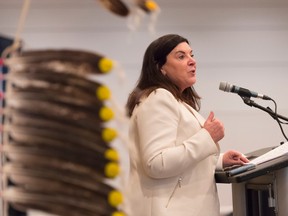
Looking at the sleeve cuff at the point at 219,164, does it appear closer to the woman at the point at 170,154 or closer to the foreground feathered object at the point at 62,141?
the woman at the point at 170,154

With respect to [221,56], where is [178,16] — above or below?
above

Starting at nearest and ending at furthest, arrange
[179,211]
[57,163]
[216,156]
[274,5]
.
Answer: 1. [57,163]
2. [179,211]
3. [216,156]
4. [274,5]

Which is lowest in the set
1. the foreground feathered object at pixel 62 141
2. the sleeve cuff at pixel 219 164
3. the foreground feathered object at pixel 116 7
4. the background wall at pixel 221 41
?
the foreground feathered object at pixel 62 141

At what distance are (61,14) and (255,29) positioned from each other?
140cm

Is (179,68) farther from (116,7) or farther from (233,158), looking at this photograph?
(116,7)

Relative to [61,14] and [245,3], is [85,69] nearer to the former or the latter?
[61,14]

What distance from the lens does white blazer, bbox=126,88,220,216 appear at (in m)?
1.62

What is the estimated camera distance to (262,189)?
1.87m

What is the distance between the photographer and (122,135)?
0.40 m

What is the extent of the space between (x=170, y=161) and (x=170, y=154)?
2cm

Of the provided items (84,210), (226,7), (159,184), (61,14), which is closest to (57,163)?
(84,210)

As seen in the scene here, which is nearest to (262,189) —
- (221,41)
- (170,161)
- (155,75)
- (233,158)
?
(233,158)

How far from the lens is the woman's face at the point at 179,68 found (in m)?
1.86

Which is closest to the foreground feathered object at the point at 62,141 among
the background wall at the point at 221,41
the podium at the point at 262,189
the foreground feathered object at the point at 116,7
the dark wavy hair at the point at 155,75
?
the foreground feathered object at the point at 116,7
